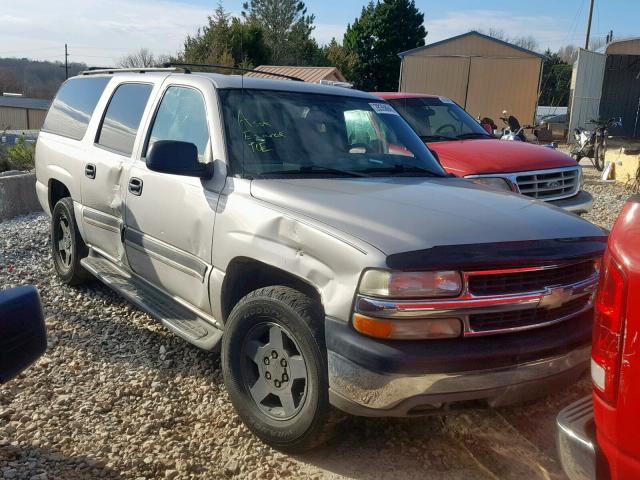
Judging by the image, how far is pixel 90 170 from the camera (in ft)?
15.9

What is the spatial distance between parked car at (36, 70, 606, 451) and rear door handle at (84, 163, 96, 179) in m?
0.11

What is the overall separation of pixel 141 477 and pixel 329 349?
1.16m

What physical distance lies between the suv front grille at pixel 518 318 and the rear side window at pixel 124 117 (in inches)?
113

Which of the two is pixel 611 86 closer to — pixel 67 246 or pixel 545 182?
pixel 545 182

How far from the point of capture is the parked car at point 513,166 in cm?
665

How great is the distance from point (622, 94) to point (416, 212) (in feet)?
98.2

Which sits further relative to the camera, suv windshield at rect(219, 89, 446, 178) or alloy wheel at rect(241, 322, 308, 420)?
suv windshield at rect(219, 89, 446, 178)

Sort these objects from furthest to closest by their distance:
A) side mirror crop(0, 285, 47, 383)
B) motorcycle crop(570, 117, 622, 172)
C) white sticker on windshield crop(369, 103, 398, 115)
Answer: motorcycle crop(570, 117, 622, 172) → white sticker on windshield crop(369, 103, 398, 115) → side mirror crop(0, 285, 47, 383)

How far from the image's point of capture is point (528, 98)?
27.1m

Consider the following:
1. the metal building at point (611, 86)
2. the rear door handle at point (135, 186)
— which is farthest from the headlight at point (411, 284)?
the metal building at point (611, 86)

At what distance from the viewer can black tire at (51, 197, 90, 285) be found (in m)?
5.29

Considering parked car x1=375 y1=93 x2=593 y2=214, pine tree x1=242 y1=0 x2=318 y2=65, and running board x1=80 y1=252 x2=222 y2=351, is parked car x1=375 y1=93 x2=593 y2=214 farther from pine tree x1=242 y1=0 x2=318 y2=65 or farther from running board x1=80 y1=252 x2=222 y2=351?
pine tree x1=242 y1=0 x2=318 y2=65

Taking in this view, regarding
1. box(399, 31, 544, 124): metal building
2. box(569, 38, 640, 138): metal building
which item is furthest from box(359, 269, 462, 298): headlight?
box(399, 31, 544, 124): metal building

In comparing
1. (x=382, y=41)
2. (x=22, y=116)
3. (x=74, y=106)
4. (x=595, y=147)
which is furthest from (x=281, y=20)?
(x=74, y=106)
